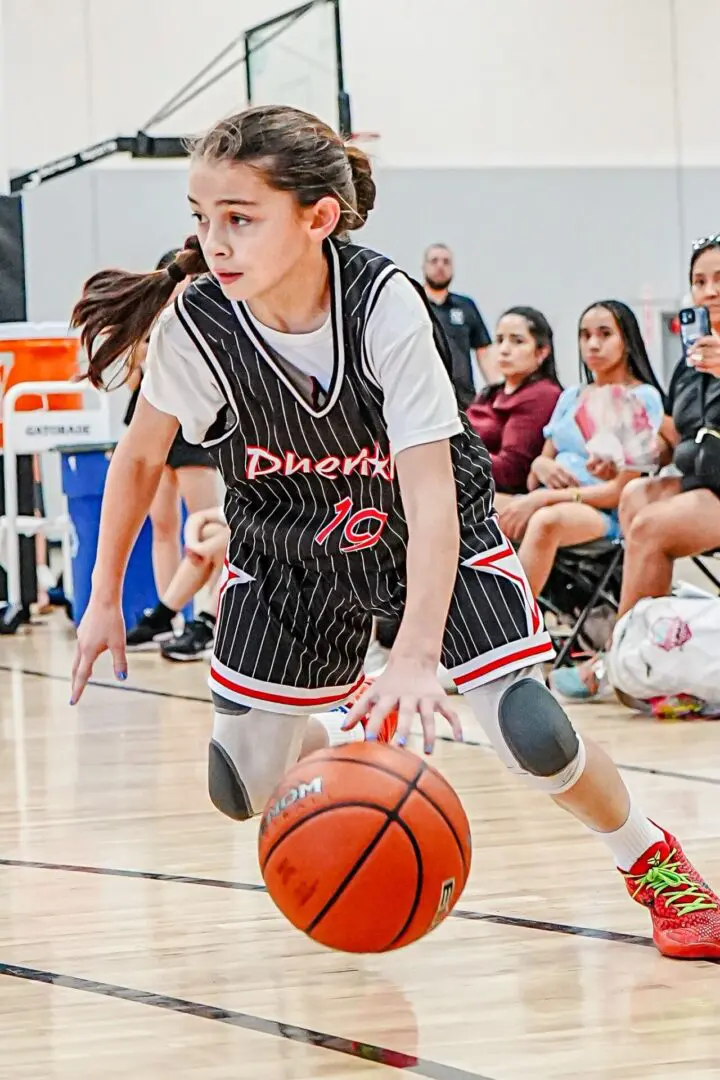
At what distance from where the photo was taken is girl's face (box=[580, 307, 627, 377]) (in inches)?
232

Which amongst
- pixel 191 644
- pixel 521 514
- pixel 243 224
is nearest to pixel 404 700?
pixel 243 224

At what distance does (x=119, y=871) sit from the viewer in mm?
3277

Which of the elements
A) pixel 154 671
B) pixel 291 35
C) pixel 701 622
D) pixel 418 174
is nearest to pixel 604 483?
pixel 701 622

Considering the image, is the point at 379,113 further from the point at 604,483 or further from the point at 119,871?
the point at 119,871

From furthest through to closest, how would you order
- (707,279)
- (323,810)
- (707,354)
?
(707,279) < (707,354) < (323,810)

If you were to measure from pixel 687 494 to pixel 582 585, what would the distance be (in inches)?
32.9

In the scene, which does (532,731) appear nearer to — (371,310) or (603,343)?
(371,310)

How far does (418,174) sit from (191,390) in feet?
38.5

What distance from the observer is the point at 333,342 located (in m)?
2.47

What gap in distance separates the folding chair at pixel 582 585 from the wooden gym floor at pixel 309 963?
1.48 meters

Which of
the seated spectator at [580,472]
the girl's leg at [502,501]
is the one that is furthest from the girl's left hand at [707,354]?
the girl's leg at [502,501]

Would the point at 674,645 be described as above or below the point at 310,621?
below

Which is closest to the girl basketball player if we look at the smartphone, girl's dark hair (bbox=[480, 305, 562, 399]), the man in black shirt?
the smartphone

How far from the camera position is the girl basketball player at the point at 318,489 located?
237 cm
